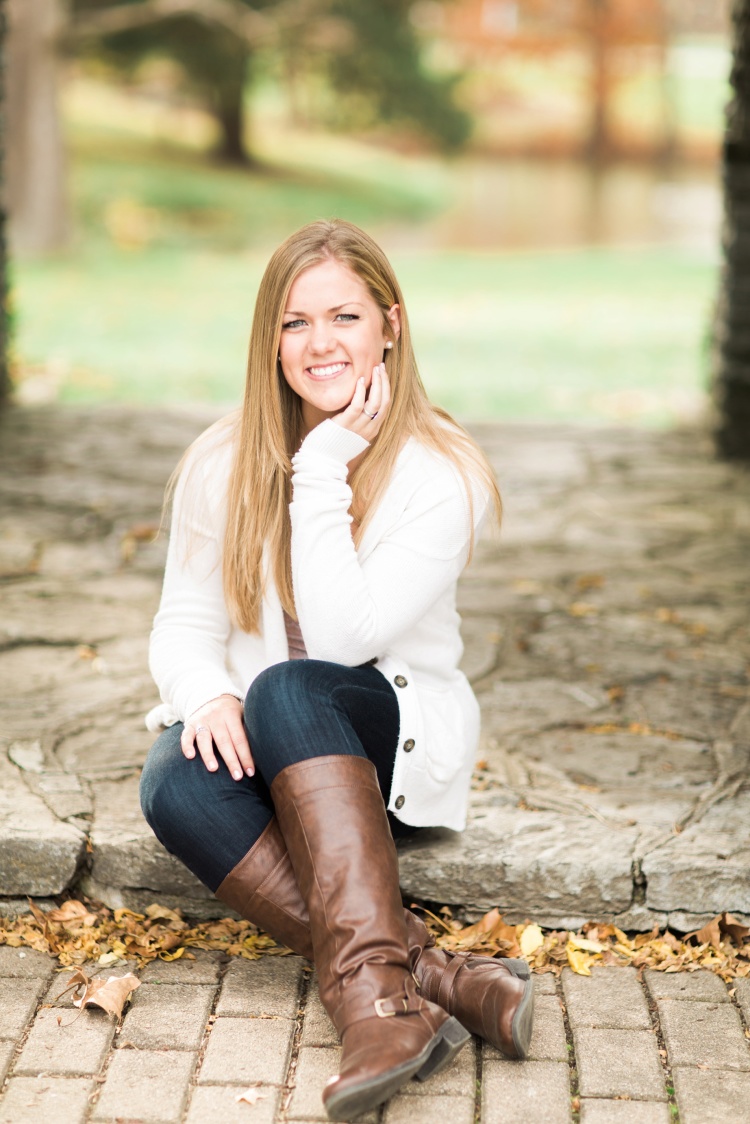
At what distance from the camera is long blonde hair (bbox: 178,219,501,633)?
241 cm

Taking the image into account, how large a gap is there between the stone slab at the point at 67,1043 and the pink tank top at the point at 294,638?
2.34 ft

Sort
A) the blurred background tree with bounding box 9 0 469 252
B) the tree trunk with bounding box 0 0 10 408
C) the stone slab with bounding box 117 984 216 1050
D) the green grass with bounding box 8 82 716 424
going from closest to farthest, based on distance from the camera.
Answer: the stone slab with bounding box 117 984 216 1050
the tree trunk with bounding box 0 0 10 408
the green grass with bounding box 8 82 716 424
the blurred background tree with bounding box 9 0 469 252

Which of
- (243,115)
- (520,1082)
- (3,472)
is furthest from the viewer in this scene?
(243,115)

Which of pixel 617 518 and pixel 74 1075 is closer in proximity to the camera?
pixel 74 1075

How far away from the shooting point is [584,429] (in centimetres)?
667

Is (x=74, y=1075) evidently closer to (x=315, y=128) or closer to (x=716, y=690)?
(x=716, y=690)

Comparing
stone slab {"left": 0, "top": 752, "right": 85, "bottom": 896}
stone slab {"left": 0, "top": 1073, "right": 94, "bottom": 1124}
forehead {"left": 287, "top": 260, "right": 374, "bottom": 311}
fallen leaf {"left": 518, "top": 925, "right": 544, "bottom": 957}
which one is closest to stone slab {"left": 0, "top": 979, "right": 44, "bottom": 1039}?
stone slab {"left": 0, "top": 1073, "right": 94, "bottom": 1124}

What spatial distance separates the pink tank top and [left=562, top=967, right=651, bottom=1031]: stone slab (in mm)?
753

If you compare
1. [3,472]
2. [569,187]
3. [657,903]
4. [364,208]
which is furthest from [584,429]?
[569,187]

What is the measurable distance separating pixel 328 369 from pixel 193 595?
49 cm

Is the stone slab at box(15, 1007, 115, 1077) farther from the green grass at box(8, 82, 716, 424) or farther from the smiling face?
the green grass at box(8, 82, 716, 424)

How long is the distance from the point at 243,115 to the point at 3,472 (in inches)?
585

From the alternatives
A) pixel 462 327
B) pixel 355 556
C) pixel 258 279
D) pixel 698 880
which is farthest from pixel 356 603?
pixel 258 279

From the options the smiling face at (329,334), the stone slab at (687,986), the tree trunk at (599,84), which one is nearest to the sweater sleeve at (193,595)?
the smiling face at (329,334)
